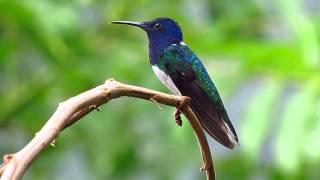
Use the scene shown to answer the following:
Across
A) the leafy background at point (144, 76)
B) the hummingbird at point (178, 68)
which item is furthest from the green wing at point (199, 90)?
the leafy background at point (144, 76)

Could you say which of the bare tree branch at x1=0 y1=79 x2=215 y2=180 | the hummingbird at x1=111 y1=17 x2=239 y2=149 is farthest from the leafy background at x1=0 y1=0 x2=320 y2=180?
the bare tree branch at x1=0 y1=79 x2=215 y2=180

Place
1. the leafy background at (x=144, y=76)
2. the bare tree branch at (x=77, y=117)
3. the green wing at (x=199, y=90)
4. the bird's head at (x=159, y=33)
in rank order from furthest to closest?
1. the leafy background at (x=144, y=76)
2. the bird's head at (x=159, y=33)
3. the green wing at (x=199, y=90)
4. the bare tree branch at (x=77, y=117)

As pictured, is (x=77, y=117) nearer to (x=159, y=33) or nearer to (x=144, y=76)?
(x=159, y=33)

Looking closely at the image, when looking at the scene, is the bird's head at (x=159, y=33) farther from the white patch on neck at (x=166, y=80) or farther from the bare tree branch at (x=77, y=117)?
the bare tree branch at (x=77, y=117)

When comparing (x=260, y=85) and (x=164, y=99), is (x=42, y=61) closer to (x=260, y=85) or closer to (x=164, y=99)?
(x=260, y=85)

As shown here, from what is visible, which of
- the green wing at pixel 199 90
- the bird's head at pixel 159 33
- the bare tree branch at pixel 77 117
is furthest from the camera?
the bird's head at pixel 159 33

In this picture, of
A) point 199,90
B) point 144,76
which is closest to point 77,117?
point 199,90

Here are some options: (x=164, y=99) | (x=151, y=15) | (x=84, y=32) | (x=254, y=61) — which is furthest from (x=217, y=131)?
(x=84, y=32)

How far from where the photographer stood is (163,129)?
2.13 meters

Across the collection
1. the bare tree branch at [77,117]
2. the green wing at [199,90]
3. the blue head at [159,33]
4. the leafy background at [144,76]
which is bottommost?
the bare tree branch at [77,117]

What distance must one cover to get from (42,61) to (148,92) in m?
1.55

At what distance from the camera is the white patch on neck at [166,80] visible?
0.86m

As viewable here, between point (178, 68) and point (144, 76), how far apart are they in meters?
1.12

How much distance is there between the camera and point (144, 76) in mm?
2012
